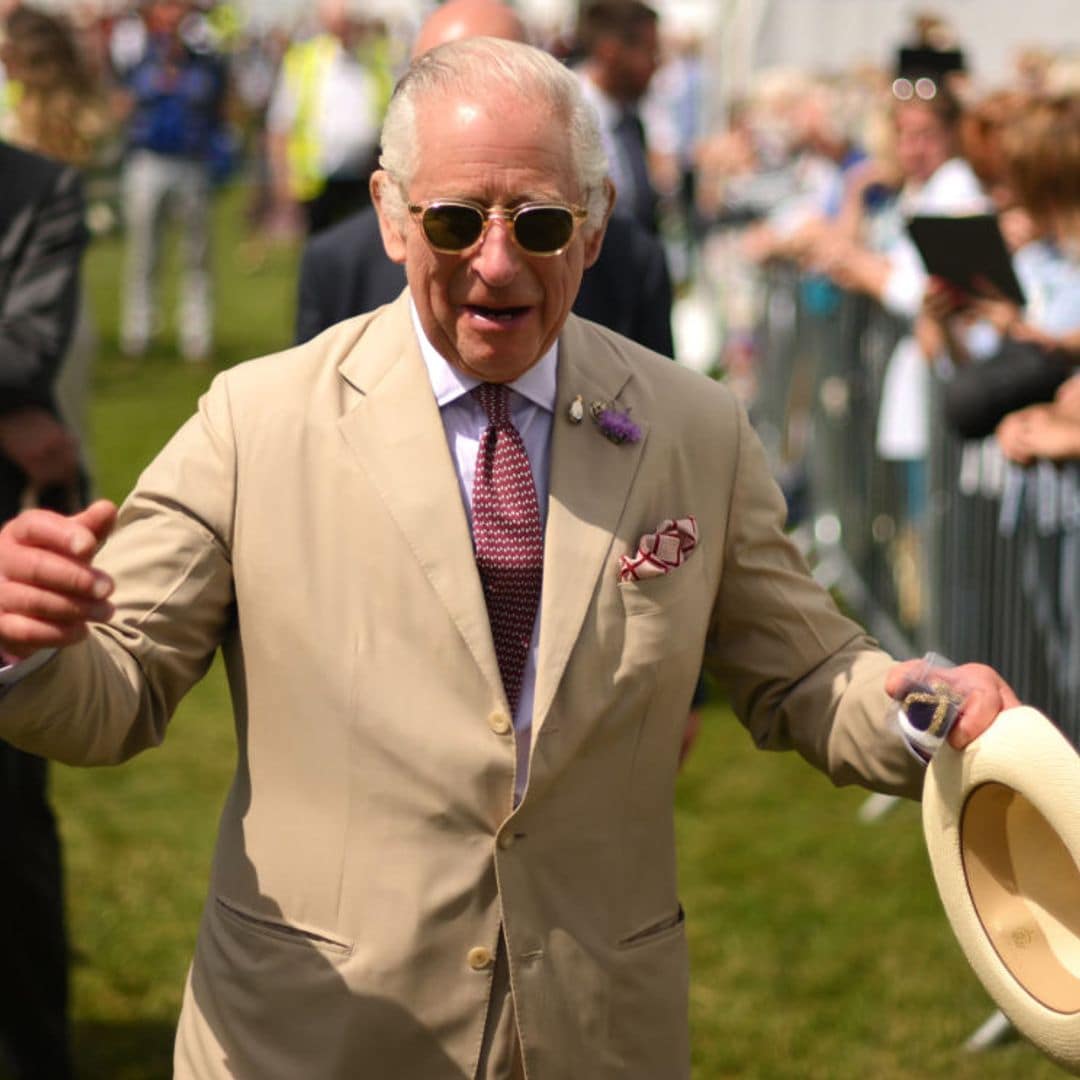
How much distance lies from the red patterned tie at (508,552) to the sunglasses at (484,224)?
0.31 m

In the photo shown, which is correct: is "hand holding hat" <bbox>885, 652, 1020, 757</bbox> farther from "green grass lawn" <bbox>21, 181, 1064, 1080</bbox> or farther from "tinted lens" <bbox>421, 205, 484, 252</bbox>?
"green grass lawn" <bbox>21, 181, 1064, 1080</bbox>

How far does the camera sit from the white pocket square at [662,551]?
9.07 feet

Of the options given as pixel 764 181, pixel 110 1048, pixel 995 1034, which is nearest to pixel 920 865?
pixel 995 1034

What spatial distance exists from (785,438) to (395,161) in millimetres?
8563

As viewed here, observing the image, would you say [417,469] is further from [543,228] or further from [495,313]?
[543,228]

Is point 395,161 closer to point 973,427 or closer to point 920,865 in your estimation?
point 973,427

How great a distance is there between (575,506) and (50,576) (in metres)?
0.79

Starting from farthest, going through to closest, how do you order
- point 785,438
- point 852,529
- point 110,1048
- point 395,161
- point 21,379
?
point 785,438, point 852,529, point 110,1048, point 21,379, point 395,161

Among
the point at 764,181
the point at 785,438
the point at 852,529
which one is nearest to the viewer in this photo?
the point at 852,529

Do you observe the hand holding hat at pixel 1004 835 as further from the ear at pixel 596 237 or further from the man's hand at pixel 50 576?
the man's hand at pixel 50 576

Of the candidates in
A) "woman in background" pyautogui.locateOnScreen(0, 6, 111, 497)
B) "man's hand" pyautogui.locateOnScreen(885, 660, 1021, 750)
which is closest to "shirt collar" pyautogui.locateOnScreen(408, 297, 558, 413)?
"man's hand" pyautogui.locateOnScreen(885, 660, 1021, 750)

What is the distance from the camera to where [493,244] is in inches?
103

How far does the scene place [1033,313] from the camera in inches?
243

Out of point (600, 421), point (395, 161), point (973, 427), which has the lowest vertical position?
point (973, 427)
